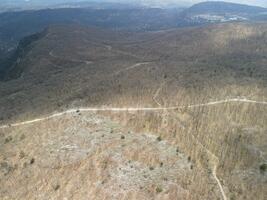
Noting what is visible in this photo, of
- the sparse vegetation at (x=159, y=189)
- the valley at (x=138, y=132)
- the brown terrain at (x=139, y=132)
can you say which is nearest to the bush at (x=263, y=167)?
the brown terrain at (x=139, y=132)

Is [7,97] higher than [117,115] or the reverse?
the reverse

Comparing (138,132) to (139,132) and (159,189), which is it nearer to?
(139,132)

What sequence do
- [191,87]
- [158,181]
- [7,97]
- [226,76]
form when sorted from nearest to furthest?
[158,181] < [191,87] < [226,76] < [7,97]

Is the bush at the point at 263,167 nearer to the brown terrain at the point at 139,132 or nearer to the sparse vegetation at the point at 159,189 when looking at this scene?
the brown terrain at the point at 139,132

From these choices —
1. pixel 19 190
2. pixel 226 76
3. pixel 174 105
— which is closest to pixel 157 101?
pixel 174 105

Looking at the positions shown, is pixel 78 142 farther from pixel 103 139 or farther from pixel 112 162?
pixel 112 162

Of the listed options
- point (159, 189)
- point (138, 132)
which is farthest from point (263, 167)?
point (138, 132)

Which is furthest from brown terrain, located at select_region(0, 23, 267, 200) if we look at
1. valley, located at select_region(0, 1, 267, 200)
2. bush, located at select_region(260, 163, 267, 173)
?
valley, located at select_region(0, 1, 267, 200)

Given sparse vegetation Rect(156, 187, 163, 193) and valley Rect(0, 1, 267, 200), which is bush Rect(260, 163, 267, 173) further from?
sparse vegetation Rect(156, 187, 163, 193)
